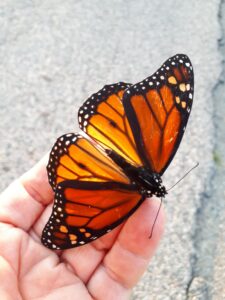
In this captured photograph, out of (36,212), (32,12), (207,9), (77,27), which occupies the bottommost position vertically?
(207,9)

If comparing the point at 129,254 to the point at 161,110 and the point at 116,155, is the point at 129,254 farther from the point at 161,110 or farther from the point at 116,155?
the point at 161,110

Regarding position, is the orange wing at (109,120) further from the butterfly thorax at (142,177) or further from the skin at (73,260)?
the skin at (73,260)

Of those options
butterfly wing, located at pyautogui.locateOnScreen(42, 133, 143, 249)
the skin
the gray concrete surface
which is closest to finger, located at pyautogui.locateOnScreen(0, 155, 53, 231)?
the skin

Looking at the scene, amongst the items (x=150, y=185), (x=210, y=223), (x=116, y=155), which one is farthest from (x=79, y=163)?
(x=210, y=223)

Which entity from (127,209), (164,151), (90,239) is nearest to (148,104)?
(164,151)

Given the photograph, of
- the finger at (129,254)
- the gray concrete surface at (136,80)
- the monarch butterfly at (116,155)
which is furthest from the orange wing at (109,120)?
the gray concrete surface at (136,80)

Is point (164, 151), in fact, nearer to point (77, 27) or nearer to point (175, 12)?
point (77, 27)
